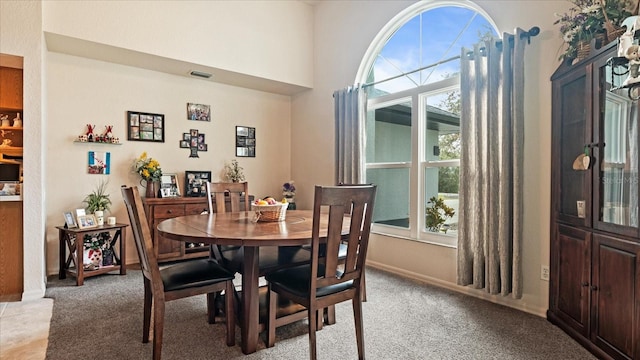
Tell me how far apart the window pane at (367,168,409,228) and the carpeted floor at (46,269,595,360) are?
3.48 feet

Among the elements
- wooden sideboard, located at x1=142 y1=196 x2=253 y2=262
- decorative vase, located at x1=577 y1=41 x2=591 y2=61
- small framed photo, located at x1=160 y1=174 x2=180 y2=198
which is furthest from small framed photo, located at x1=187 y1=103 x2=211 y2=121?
decorative vase, located at x1=577 y1=41 x2=591 y2=61

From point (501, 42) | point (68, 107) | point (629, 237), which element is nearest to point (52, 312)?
point (68, 107)

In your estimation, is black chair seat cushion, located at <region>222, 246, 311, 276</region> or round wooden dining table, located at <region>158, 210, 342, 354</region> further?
black chair seat cushion, located at <region>222, 246, 311, 276</region>

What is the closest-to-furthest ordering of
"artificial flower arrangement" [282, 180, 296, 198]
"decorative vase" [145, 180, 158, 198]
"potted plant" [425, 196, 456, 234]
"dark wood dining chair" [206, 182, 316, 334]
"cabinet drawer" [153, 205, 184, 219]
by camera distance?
"dark wood dining chair" [206, 182, 316, 334] → "potted plant" [425, 196, 456, 234] → "cabinet drawer" [153, 205, 184, 219] → "decorative vase" [145, 180, 158, 198] → "artificial flower arrangement" [282, 180, 296, 198]

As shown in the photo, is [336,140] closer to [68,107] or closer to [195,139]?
[195,139]

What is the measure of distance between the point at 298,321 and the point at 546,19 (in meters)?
2.99

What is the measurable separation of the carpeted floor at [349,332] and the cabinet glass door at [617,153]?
2.90ft

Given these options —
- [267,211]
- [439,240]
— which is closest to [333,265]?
[267,211]

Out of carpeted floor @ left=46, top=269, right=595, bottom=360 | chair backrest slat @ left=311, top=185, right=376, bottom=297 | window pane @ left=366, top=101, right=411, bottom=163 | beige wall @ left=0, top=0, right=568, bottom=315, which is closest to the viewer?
chair backrest slat @ left=311, top=185, right=376, bottom=297

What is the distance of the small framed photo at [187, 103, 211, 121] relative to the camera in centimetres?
461

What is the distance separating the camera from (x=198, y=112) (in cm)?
468

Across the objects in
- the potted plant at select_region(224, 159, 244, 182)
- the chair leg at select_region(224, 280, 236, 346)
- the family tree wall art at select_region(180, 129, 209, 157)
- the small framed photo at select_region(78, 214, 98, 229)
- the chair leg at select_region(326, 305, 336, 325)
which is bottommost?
the chair leg at select_region(326, 305, 336, 325)

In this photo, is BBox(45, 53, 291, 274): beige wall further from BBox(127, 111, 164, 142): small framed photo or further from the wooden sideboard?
the wooden sideboard

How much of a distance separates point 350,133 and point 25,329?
3535 millimetres
